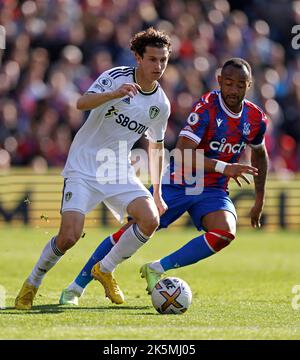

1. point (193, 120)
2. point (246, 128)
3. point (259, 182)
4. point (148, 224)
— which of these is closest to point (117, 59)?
point (259, 182)

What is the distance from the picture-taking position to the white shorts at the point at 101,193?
29.7ft

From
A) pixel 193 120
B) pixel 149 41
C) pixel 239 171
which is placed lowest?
pixel 239 171

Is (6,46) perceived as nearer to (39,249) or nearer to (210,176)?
(39,249)

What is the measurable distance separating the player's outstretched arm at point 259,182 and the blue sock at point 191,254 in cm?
74

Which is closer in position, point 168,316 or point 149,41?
point 168,316

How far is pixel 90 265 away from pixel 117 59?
10468mm

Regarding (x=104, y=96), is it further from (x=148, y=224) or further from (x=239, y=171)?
(x=239, y=171)

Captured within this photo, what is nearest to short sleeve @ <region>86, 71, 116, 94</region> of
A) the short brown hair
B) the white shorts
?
the short brown hair

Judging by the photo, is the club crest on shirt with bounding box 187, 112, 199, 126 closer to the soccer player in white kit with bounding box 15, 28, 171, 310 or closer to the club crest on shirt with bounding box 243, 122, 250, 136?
the soccer player in white kit with bounding box 15, 28, 171, 310

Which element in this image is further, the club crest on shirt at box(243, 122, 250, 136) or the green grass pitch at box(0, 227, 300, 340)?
the club crest on shirt at box(243, 122, 250, 136)

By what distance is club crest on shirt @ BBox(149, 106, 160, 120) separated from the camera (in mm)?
9258

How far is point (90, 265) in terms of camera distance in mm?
9656

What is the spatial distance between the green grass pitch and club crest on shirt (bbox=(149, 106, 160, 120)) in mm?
1636

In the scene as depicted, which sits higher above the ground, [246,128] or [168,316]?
[246,128]
